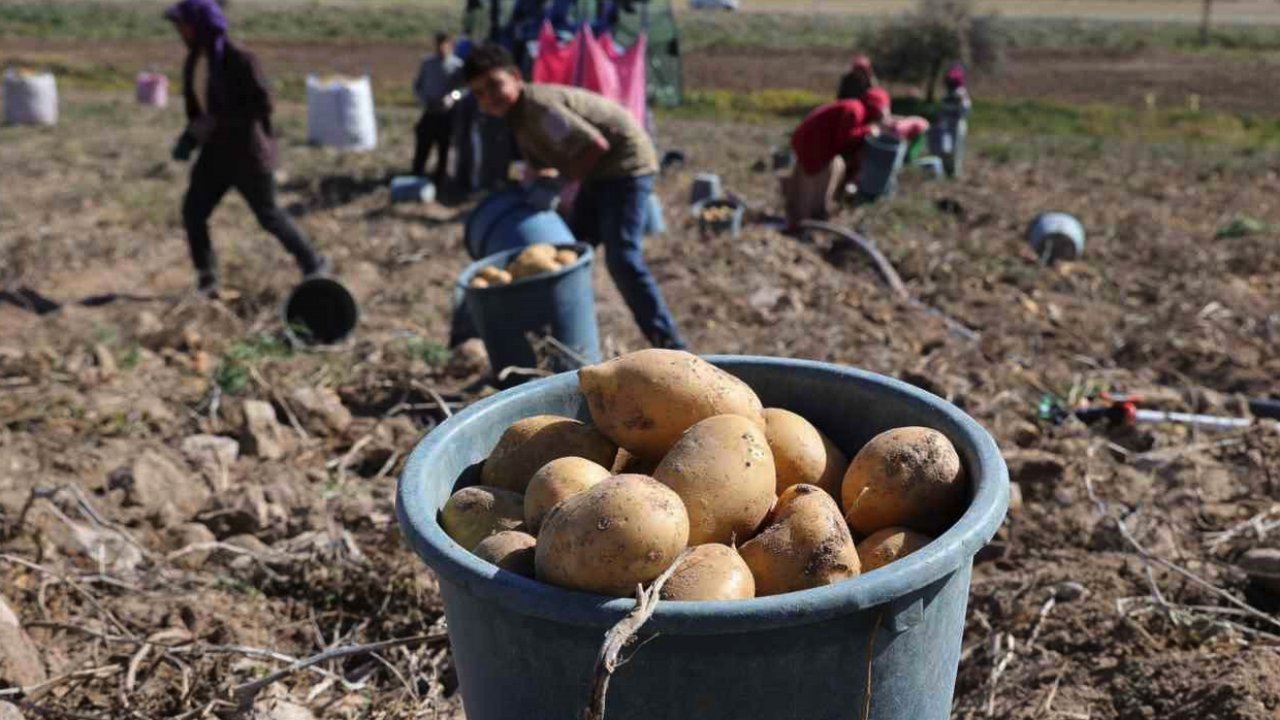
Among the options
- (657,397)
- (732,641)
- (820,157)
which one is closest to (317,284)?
(820,157)

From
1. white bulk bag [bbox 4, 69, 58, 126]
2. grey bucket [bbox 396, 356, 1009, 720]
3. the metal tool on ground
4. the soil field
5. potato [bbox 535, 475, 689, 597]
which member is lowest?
the soil field

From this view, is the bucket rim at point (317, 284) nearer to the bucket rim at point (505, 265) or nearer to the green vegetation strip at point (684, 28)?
the bucket rim at point (505, 265)

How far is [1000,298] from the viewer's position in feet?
20.8

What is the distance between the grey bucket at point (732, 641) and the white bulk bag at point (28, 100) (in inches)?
572

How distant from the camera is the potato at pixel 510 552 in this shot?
1.57 m

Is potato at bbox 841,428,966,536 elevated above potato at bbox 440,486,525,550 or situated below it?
above

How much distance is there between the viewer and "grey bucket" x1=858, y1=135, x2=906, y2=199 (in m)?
8.35

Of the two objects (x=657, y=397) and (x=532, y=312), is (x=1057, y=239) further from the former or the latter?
(x=657, y=397)

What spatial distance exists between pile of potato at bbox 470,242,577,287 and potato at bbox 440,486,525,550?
270 cm

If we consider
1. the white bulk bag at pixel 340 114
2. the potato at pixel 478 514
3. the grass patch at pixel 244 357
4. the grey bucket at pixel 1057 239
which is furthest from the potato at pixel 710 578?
the white bulk bag at pixel 340 114

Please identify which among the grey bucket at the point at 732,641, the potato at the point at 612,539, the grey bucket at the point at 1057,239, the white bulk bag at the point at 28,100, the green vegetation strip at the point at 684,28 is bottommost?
the grey bucket at the point at 1057,239

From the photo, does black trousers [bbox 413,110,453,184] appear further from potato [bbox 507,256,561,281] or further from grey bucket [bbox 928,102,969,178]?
potato [bbox 507,256,561,281]

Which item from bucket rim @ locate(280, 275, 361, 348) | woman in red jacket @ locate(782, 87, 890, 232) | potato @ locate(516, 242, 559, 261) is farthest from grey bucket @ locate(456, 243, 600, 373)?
woman in red jacket @ locate(782, 87, 890, 232)

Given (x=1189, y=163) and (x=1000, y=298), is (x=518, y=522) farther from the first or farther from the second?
(x=1189, y=163)
